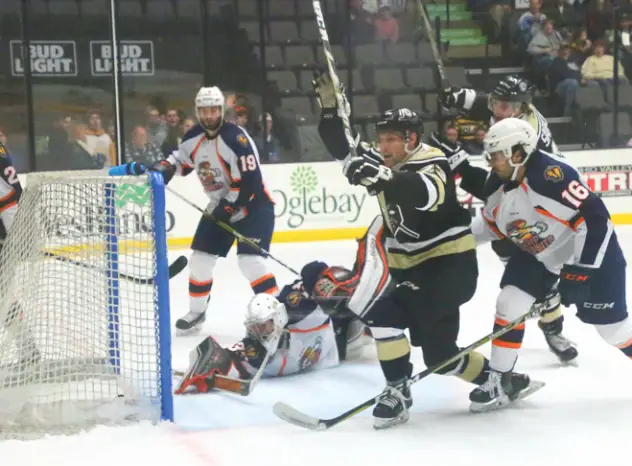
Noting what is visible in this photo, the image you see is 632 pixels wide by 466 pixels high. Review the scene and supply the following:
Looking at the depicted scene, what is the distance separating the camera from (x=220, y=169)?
4637 millimetres

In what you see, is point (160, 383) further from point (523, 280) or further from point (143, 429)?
point (523, 280)

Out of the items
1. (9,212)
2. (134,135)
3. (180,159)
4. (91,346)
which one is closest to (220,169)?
(180,159)

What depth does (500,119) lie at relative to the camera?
3.98 meters

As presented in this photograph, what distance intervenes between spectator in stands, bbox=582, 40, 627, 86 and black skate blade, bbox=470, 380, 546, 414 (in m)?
5.90

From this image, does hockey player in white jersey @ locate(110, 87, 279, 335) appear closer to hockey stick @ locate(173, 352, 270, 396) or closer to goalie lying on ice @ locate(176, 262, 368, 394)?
goalie lying on ice @ locate(176, 262, 368, 394)

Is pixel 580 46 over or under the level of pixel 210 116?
over

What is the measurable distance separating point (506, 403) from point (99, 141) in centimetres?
511

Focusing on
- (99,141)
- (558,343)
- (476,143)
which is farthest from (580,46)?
(558,343)

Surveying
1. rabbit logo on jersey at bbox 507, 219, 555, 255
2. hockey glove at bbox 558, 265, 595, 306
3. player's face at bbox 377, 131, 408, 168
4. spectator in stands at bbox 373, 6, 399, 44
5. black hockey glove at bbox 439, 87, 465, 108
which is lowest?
hockey glove at bbox 558, 265, 595, 306

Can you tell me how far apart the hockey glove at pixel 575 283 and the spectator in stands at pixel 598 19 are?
6.36 meters

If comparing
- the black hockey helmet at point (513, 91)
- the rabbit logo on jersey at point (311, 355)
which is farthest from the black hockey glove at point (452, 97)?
the rabbit logo on jersey at point (311, 355)

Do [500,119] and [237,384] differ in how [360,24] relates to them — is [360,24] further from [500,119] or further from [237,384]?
[237,384]

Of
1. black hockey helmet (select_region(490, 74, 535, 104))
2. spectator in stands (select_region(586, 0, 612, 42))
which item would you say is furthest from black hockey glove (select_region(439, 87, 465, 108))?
spectator in stands (select_region(586, 0, 612, 42))

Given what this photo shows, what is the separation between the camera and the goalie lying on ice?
3543 mm
